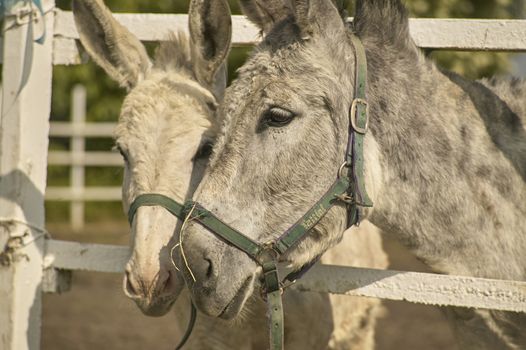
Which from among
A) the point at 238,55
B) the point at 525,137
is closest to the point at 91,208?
the point at 238,55

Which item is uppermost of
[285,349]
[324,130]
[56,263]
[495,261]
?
[324,130]

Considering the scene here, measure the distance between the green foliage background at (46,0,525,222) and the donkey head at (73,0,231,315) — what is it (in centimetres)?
975

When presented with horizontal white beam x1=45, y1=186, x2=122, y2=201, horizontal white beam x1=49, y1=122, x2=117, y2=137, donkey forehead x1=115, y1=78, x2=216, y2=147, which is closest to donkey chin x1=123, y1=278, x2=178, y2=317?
donkey forehead x1=115, y1=78, x2=216, y2=147

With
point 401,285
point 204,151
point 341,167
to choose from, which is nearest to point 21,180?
point 204,151

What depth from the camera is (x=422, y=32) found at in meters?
3.04

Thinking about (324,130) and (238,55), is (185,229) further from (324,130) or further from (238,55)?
(238,55)

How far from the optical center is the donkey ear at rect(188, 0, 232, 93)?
3.17 meters

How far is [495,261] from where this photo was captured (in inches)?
110

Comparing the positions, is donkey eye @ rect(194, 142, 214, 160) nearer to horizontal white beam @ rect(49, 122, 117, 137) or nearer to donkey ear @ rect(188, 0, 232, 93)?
donkey ear @ rect(188, 0, 232, 93)

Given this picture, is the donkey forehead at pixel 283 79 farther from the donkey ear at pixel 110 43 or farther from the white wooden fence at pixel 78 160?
the white wooden fence at pixel 78 160

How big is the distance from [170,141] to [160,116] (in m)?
0.13

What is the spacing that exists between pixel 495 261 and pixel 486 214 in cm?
17

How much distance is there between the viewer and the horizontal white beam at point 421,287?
8.74 feet

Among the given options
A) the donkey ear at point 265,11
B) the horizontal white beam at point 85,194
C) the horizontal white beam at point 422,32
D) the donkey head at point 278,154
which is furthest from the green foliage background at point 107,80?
the donkey head at point 278,154
